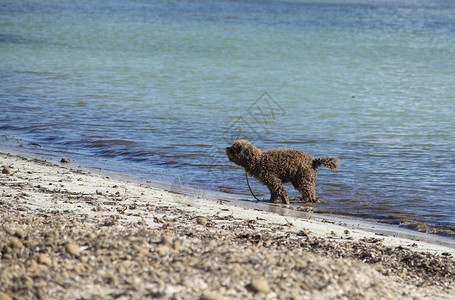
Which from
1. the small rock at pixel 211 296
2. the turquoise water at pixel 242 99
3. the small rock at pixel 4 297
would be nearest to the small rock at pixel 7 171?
the turquoise water at pixel 242 99

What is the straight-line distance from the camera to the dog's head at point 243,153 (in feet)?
29.1

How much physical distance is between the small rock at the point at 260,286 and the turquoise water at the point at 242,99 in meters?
4.31

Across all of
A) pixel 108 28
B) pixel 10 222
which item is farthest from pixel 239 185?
pixel 108 28

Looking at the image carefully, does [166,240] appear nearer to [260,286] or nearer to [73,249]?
[73,249]

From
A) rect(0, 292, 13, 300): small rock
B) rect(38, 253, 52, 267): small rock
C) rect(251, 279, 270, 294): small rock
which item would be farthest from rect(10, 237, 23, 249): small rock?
rect(251, 279, 270, 294): small rock

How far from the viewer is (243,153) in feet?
29.1

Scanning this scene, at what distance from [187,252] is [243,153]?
410 centimetres

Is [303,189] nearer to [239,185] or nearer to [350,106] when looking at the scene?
[239,185]

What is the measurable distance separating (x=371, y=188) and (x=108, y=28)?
26258 mm

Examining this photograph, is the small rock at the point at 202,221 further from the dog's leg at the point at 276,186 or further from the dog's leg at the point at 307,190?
the dog's leg at the point at 307,190

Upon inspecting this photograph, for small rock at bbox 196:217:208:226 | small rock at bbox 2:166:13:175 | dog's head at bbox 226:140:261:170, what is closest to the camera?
small rock at bbox 196:217:208:226

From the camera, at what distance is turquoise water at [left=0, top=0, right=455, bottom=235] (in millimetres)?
10484

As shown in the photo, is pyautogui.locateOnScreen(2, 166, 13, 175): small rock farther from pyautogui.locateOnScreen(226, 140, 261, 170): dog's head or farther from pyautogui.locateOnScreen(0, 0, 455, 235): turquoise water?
pyautogui.locateOnScreen(226, 140, 261, 170): dog's head

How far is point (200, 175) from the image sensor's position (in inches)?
413
